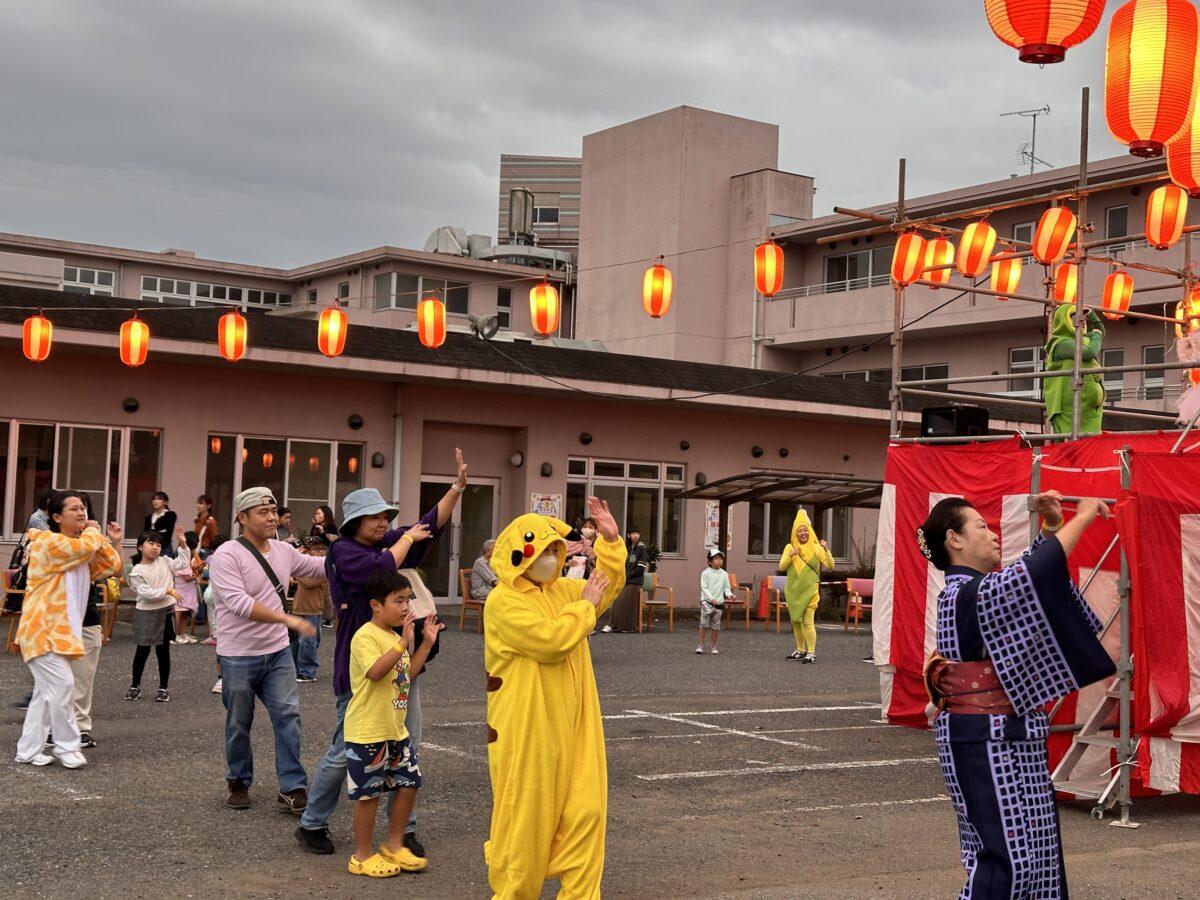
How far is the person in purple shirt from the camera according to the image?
6.57m

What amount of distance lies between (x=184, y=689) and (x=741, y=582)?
15488 mm

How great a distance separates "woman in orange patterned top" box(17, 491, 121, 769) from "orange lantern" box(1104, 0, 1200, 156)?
7873 mm

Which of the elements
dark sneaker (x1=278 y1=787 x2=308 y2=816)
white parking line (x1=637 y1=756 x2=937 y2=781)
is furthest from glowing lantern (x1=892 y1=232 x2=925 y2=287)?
dark sneaker (x1=278 y1=787 x2=308 y2=816)

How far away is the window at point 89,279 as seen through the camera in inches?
1891

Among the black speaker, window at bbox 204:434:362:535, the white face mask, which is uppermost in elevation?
the black speaker

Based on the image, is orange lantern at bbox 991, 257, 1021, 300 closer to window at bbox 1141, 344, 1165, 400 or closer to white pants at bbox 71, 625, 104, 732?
window at bbox 1141, 344, 1165, 400

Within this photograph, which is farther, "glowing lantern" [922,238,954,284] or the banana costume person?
"glowing lantern" [922,238,954,284]

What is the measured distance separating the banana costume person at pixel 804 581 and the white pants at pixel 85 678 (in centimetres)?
973

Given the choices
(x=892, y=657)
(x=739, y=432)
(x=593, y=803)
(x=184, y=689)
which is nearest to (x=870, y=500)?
(x=739, y=432)

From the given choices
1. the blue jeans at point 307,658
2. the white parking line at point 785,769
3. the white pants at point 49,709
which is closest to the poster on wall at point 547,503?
the blue jeans at point 307,658

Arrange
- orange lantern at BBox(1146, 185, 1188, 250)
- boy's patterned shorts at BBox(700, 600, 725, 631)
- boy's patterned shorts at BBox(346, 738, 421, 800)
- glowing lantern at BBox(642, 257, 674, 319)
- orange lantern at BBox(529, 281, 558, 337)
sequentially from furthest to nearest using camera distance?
glowing lantern at BBox(642, 257, 674, 319)
orange lantern at BBox(529, 281, 558, 337)
boy's patterned shorts at BBox(700, 600, 725, 631)
orange lantern at BBox(1146, 185, 1188, 250)
boy's patterned shorts at BBox(346, 738, 421, 800)

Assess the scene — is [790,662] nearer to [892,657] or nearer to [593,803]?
[892,657]

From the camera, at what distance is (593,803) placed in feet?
17.7

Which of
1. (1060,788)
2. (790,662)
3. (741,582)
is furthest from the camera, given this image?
(741,582)
